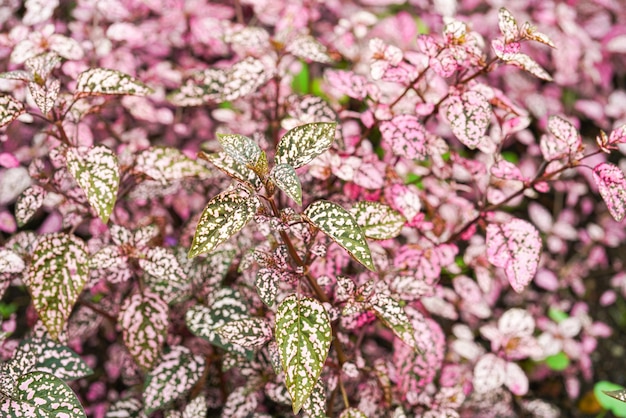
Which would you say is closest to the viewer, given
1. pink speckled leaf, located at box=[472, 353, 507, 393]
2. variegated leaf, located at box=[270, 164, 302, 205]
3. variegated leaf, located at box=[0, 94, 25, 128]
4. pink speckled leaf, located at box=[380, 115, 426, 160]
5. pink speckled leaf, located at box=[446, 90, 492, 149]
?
variegated leaf, located at box=[270, 164, 302, 205]

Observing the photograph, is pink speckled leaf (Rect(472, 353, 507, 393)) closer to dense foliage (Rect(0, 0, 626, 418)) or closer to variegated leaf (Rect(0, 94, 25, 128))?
dense foliage (Rect(0, 0, 626, 418))

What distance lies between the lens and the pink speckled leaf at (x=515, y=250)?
149 centimetres

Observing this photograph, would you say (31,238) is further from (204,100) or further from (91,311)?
(204,100)

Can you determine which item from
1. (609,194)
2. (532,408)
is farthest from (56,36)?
(532,408)

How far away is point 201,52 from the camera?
256 cm

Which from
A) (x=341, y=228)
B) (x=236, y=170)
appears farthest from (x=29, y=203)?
(x=341, y=228)

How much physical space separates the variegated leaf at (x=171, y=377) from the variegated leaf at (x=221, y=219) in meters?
0.64

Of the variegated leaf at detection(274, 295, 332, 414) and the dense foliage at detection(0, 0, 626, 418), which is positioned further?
the dense foliage at detection(0, 0, 626, 418)

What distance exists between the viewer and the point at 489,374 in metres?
1.82

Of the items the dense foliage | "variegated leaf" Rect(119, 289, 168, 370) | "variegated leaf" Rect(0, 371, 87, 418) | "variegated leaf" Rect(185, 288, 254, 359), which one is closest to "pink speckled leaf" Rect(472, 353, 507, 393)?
the dense foliage

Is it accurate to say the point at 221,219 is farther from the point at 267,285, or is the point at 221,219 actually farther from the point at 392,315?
the point at 392,315

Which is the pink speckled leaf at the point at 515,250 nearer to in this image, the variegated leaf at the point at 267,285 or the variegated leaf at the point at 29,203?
the variegated leaf at the point at 267,285

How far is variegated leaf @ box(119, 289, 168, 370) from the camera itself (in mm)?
1566

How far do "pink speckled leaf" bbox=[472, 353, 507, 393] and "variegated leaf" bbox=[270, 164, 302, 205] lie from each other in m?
1.09
